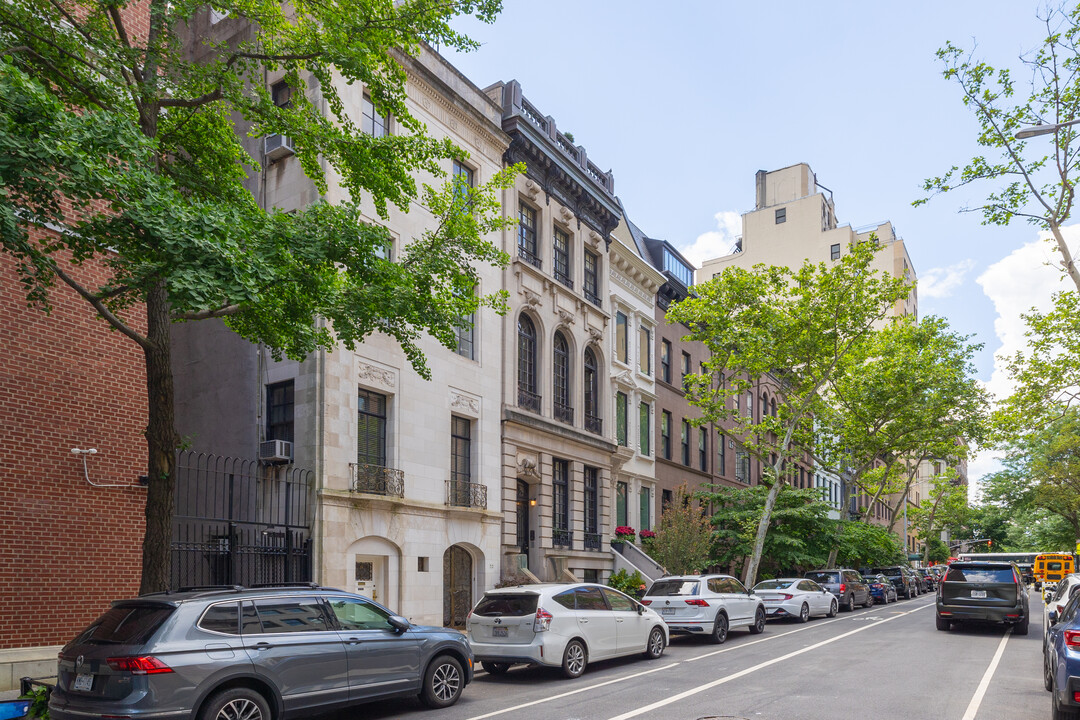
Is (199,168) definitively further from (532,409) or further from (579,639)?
(532,409)

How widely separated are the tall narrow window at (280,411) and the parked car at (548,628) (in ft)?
22.8

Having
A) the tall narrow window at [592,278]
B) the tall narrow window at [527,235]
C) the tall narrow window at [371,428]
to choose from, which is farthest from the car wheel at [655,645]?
the tall narrow window at [592,278]

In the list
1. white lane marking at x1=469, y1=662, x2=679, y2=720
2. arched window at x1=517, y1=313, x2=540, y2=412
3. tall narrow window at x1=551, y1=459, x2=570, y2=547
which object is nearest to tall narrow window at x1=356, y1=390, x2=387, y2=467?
arched window at x1=517, y1=313, x2=540, y2=412

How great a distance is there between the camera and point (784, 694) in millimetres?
11578

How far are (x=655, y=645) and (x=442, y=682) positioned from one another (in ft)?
19.1

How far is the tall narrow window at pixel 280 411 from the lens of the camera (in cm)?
1880

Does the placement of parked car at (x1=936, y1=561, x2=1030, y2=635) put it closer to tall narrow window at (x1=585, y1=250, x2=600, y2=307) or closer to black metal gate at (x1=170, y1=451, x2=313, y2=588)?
tall narrow window at (x1=585, y1=250, x2=600, y2=307)

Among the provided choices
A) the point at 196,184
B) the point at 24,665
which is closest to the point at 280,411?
the point at 24,665

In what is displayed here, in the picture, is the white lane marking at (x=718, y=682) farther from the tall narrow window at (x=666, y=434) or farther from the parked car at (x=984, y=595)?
the tall narrow window at (x=666, y=434)

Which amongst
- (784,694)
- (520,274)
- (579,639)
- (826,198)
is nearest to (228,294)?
(579,639)

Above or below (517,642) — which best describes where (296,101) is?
above

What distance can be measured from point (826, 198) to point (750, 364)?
48.4 meters

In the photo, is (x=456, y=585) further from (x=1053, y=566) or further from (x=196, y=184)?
(x=1053, y=566)

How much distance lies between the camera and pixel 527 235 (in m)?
26.3
